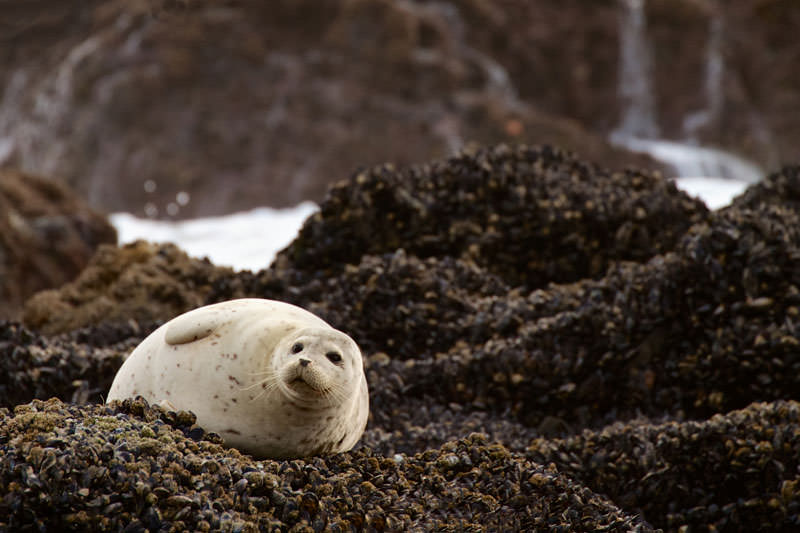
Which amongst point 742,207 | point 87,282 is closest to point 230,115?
point 87,282

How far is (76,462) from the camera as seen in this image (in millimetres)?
1901

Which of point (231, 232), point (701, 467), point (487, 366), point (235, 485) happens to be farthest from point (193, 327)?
point (231, 232)

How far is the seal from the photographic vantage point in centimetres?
236

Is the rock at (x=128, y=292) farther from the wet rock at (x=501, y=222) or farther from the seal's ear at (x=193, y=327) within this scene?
the seal's ear at (x=193, y=327)

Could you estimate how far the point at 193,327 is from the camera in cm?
249

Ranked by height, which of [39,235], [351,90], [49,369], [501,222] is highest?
[351,90]

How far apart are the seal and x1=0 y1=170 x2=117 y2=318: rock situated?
4.73 metres

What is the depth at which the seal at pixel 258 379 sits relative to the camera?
236 cm

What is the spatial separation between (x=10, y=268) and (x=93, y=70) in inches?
345

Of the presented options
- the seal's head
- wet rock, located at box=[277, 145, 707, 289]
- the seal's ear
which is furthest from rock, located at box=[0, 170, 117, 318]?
the seal's head

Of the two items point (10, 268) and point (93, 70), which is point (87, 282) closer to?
point (10, 268)

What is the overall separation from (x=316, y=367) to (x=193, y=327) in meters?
0.44

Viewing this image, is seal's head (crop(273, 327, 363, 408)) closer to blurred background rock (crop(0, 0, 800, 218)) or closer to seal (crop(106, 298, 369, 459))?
seal (crop(106, 298, 369, 459))

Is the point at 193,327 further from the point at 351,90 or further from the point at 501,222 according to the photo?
the point at 351,90
